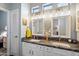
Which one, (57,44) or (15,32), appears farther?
(15,32)

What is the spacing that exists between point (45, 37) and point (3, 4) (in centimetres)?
81

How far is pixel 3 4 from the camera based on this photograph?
196 cm

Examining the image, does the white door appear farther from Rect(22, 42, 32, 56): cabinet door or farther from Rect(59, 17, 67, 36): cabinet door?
Rect(59, 17, 67, 36): cabinet door

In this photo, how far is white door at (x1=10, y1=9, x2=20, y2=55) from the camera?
194cm

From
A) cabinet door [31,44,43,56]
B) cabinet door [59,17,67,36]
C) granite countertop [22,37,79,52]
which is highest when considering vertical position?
cabinet door [59,17,67,36]

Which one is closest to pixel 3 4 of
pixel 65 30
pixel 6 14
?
pixel 6 14

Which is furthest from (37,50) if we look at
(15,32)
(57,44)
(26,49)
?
(15,32)

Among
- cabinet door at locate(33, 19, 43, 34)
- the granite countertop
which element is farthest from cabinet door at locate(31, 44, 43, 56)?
cabinet door at locate(33, 19, 43, 34)

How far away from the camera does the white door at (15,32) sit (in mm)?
1939

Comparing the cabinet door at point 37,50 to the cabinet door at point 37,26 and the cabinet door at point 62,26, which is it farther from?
the cabinet door at point 62,26

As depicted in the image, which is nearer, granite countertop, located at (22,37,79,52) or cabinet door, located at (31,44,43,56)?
granite countertop, located at (22,37,79,52)

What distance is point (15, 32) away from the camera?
1.97 meters

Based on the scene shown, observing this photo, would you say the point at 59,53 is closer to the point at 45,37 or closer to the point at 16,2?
the point at 45,37

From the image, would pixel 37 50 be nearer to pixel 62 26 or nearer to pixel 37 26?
pixel 37 26
